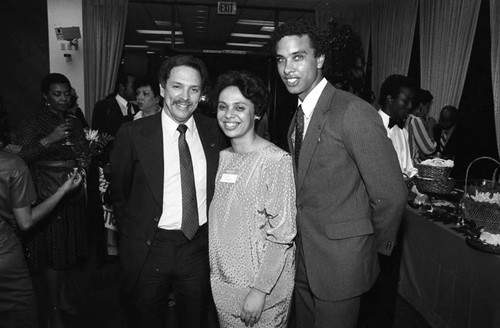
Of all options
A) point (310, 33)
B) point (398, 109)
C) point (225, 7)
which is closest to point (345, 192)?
point (310, 33)

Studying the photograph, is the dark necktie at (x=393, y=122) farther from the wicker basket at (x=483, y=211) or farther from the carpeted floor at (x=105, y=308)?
the carpeted floor at (x=105, y=308)

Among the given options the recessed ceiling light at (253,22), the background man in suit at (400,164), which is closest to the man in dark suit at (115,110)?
the background man in suit at (400,164)

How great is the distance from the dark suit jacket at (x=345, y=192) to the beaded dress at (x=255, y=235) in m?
0.10

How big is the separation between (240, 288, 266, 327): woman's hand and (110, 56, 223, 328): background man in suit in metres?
0.35

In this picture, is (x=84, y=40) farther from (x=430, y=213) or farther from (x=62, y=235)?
(x=430, y=213)


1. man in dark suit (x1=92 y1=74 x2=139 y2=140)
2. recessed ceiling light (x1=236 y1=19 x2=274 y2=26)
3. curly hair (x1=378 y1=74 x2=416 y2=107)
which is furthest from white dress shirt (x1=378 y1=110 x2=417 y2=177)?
recessed ceiling light (x1=236 y1=19 x2=274 y2=26)

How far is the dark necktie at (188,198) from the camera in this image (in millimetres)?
1911

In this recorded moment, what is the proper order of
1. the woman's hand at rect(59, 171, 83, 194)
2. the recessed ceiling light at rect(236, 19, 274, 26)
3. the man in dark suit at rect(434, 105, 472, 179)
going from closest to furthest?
the woman's hand at rect(59, 171, 83, 194)
the man in dark suit at rect(434, 105, 472, 179)
the recessed ceiling light at rect(236, 19, 274, 26)

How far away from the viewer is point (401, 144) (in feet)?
11.3

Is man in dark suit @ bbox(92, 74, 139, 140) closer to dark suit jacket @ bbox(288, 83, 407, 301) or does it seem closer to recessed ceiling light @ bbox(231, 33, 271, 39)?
dark suit jacket @ bbox(288, 83, 407, 301)

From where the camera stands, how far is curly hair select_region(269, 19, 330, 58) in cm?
181

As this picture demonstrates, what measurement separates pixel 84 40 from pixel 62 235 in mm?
4805

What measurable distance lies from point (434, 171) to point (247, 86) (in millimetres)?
1802

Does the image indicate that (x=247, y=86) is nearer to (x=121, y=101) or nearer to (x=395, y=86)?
(x=395, y=86)
